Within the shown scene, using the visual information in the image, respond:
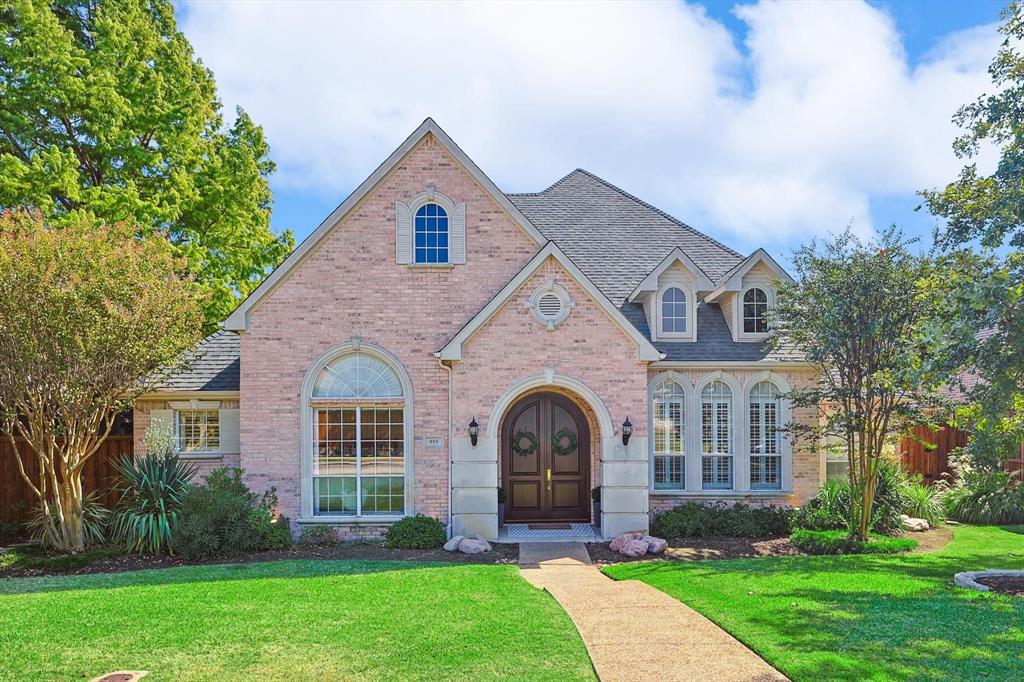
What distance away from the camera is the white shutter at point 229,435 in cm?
1450

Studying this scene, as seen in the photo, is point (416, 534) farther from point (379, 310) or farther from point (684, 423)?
point (684, 423)

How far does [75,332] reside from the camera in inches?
469

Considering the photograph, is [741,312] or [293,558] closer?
[293,558]

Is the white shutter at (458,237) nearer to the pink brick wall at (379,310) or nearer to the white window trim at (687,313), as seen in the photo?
the pink brick wall at (379,310)

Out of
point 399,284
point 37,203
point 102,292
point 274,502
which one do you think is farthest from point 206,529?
point 37,203

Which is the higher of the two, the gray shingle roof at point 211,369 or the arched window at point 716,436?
the gray shingle roof at point 211,369

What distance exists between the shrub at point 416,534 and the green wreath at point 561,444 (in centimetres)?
296

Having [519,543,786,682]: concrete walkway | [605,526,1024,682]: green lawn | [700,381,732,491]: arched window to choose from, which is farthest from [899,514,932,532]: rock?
[519,543,786,682]: concrete walkway

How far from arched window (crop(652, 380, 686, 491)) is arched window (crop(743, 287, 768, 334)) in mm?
2147

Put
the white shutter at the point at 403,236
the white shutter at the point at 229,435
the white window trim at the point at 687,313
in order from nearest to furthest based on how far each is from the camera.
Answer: the white shutter at the point at 403,236
the white shutter at the point at 229,435
the white window trim at the point at 687,313

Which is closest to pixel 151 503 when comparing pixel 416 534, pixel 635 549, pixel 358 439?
pixel 358 439

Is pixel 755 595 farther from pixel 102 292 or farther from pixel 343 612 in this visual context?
pixel 102 292

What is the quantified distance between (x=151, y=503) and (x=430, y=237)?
7339 millimetres

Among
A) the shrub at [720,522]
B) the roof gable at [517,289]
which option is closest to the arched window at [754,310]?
the roof gable at [517,289]
